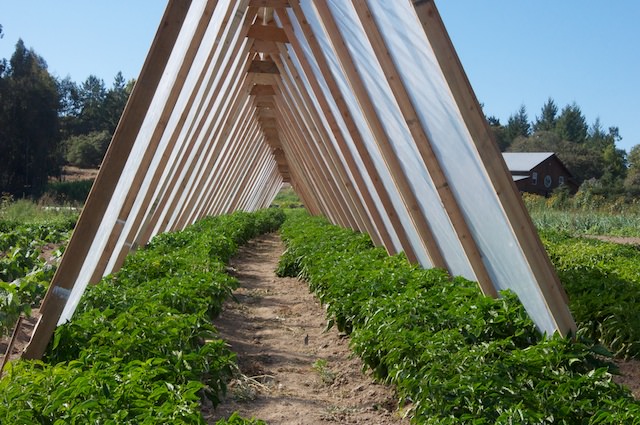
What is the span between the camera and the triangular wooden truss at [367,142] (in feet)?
13.1

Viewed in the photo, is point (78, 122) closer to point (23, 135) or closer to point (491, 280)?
point (23, 135)

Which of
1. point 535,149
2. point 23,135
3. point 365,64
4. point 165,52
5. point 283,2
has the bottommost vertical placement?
point 23,135

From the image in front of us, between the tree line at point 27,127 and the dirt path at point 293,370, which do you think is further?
the tree line at point 27,127

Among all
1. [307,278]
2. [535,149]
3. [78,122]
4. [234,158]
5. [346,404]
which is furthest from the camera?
[535,149]

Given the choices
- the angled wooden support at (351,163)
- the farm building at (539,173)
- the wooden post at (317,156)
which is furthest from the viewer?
the farm building at (539,173)

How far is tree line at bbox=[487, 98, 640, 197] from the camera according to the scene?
52.9 m

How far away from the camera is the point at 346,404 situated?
527 centimetres

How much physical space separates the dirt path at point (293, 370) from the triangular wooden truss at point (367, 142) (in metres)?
1.25

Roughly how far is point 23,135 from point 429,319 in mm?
35685

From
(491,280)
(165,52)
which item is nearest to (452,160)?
(491,280)

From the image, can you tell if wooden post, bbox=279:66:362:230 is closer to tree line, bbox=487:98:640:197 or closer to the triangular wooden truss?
the triangular wooden truss

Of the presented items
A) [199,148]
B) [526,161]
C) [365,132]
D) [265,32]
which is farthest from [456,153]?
[526,161]

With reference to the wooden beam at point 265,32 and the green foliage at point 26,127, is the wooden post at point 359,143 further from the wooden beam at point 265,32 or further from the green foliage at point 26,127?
the green foliage at point 26,127

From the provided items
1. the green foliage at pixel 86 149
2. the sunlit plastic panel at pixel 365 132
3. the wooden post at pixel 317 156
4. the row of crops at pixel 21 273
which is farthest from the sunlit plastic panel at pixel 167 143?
the green foliage at pixel 86 149
